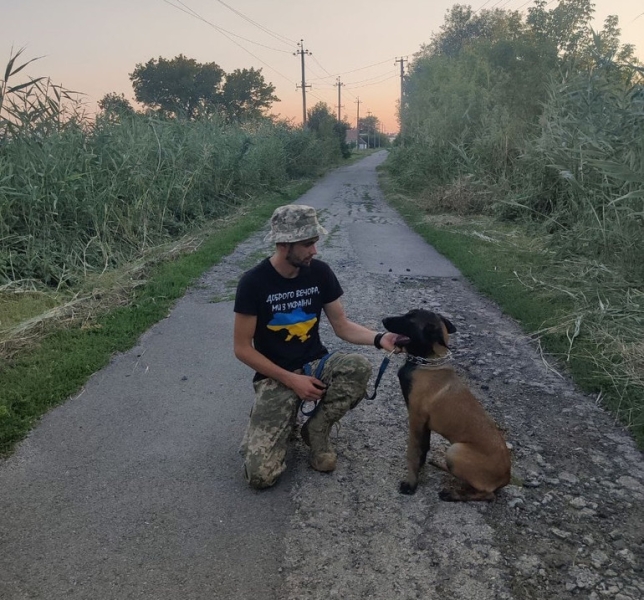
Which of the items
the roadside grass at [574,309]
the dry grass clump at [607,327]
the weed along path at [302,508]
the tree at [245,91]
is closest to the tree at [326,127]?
the tree at [245,91]

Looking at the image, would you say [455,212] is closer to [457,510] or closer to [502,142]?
[502,142]

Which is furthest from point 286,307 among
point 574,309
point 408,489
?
point 574,309

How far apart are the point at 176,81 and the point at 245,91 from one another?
20.6 ft

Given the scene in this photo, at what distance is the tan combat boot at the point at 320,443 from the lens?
3.30 meters

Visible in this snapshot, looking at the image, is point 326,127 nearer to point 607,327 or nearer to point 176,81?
point 176,81

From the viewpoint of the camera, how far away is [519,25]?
14047 mm

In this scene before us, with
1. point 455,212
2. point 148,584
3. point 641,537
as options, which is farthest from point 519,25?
point 148,584

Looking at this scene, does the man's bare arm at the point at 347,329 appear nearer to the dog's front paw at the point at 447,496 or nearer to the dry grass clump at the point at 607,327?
the dog's front paw at the point at 447,496

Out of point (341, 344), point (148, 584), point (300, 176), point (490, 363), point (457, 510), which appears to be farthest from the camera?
point (300, 176)

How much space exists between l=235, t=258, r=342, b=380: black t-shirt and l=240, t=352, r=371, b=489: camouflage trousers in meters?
0.15

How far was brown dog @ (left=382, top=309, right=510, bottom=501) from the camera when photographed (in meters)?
2.89

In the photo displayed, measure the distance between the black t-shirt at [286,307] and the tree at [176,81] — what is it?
163 feet

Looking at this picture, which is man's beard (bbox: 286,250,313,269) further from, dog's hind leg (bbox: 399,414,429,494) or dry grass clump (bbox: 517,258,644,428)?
dry grass clump (bbox: 517,258,644,428)

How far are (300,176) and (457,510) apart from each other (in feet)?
84.7
